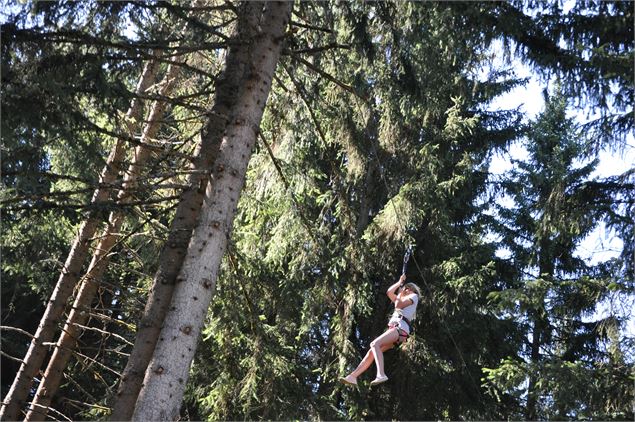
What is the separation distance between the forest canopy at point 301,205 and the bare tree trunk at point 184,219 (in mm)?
19

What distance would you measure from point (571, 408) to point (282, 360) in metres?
5.18

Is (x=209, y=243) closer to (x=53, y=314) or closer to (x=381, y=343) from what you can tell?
(x=381, y=343)

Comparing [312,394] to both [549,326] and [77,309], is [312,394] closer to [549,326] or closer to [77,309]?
[77,309]

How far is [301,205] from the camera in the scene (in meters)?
13.8

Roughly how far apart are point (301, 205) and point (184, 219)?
6928mm

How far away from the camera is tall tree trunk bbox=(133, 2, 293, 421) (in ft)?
19.6

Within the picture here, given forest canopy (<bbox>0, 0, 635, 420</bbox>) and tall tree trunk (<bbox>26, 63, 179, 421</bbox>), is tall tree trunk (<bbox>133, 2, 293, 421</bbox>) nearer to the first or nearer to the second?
forest canopy (<bbox>0, 0, 635, 420</bbox>)

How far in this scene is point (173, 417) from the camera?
19.6 feet

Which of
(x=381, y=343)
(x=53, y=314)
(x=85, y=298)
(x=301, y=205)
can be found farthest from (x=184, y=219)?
(x=301, y=205)

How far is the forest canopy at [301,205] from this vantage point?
675 cm

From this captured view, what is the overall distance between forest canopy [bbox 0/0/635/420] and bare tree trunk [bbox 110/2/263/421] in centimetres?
2

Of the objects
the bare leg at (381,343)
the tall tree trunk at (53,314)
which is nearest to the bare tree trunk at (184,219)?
the tall tree trunk at (53,314)

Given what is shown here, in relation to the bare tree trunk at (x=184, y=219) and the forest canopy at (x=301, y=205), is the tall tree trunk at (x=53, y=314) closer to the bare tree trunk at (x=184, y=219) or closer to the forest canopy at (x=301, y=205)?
the forest canopy at (x=301, y=205)

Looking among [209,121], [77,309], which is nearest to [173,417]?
[209,121]
